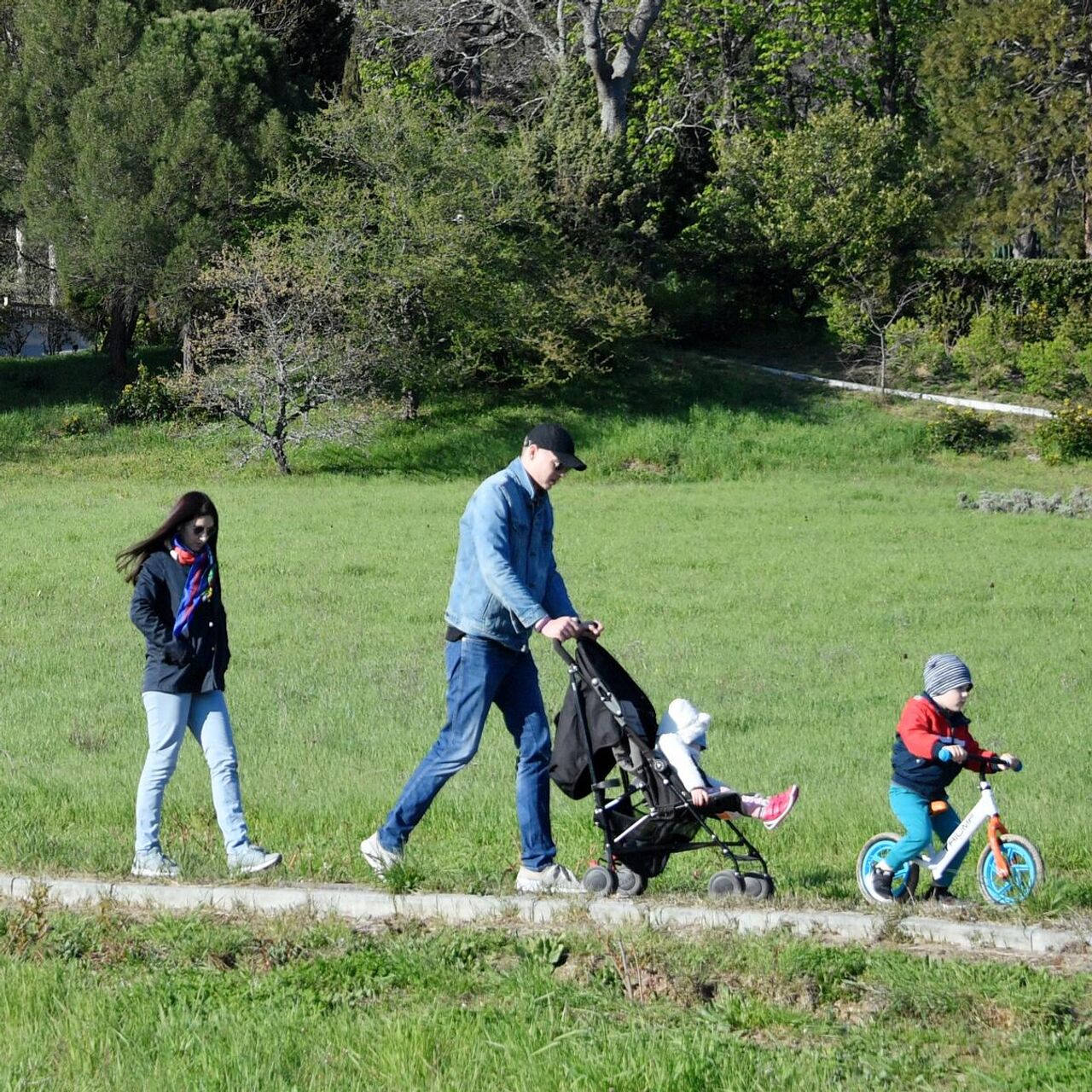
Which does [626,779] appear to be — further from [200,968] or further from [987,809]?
[200,968]

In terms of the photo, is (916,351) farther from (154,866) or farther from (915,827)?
(154,866)

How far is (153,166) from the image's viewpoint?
34.2m

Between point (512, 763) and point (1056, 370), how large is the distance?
26.2 m

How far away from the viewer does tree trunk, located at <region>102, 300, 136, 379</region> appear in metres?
36.4

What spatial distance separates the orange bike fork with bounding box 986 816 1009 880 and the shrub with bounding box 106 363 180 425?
2955 centimetres

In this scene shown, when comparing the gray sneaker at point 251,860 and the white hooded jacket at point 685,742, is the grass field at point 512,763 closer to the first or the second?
the gray sneaker at point 251,860

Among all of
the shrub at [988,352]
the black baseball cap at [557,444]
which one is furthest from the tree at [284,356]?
the black baseball cap at [557,444]

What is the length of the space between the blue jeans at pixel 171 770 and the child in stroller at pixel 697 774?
214 centimetres

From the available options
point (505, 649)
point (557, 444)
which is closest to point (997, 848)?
point (505, 649)

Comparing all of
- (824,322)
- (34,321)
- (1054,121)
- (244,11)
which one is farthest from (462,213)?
(1054,121)

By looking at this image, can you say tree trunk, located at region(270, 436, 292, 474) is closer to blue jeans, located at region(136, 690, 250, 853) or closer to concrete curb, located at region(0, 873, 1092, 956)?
blue jeans, located at region(136, 690, 250, 853)

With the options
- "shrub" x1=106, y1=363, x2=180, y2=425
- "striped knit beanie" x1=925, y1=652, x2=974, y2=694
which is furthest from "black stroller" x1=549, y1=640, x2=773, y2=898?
"shrub" x1=106, y1=363, x2=180, y2=425

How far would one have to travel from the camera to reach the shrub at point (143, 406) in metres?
34.1

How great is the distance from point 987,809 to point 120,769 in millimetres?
5862
